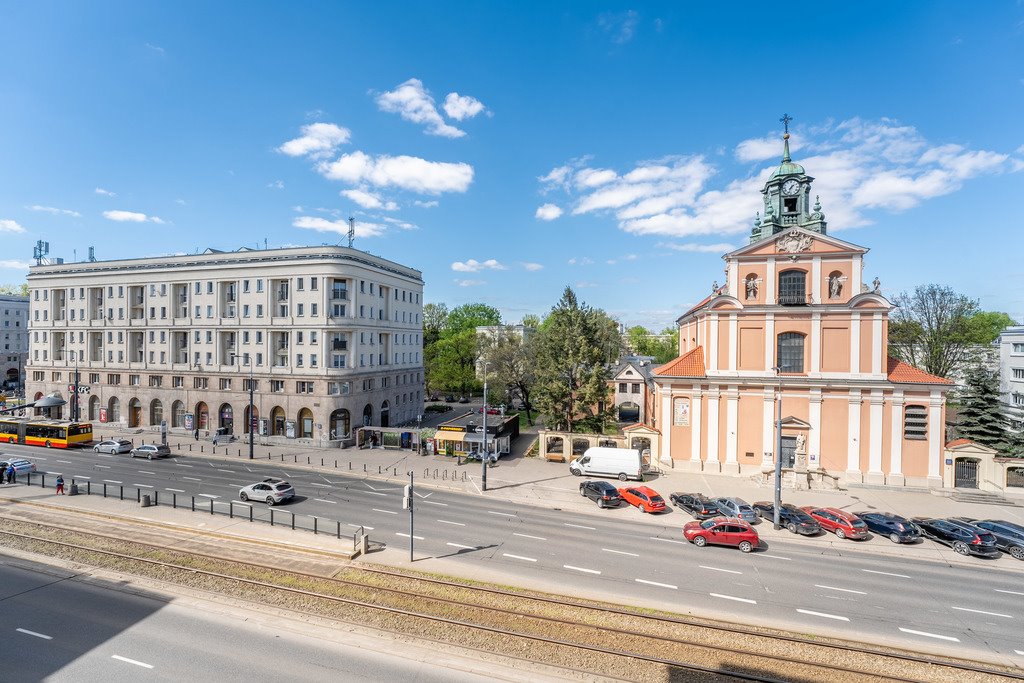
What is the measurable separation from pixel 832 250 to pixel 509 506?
31451 millimetres

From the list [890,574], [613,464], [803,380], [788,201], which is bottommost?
[890,574]

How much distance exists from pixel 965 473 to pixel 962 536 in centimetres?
1496

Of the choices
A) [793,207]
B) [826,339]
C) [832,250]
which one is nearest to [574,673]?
[826,339]

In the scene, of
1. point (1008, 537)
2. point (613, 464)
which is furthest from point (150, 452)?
point (1008, 537)

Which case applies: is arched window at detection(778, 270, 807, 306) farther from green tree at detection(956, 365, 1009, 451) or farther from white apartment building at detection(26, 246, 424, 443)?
white apartment building at detection(26, 246, 424, 443)

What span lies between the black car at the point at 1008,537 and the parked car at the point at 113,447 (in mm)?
63483

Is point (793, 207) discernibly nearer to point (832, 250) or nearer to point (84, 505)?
point (832, 250)

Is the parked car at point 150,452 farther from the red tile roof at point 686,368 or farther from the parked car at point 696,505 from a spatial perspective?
the red tile roof at point 686,368

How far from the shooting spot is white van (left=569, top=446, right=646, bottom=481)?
3472cm

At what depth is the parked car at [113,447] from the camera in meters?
42.5

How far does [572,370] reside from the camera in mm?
44094

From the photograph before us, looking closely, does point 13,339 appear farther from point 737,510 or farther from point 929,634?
point 929,634

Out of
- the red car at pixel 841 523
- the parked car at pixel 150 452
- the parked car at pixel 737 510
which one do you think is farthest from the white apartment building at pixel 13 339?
the red car at pixel 841 523

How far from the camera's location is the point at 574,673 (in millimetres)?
12969
